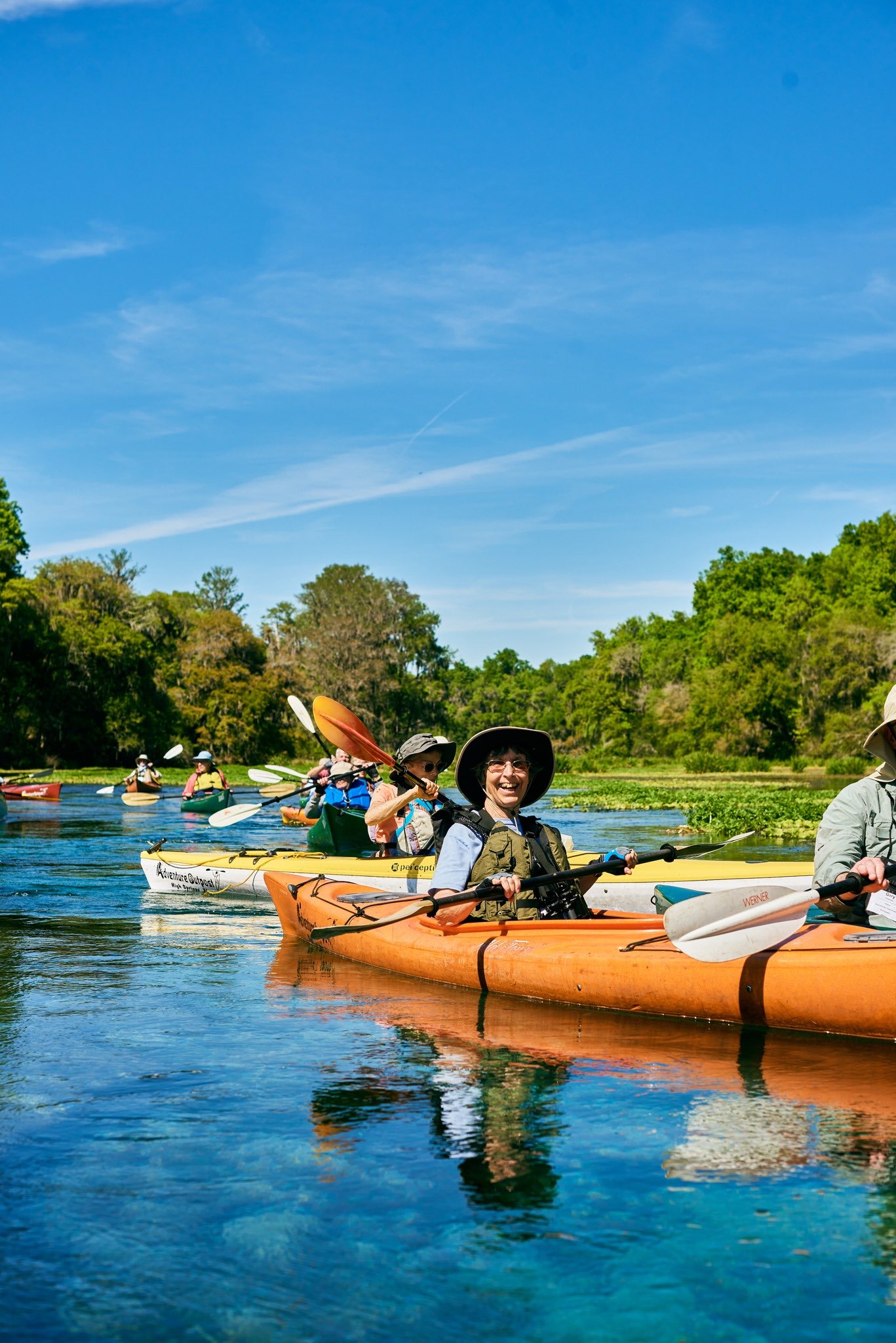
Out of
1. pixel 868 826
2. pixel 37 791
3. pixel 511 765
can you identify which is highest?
pixel 511 765

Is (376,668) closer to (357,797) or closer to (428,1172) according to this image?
(357,797)

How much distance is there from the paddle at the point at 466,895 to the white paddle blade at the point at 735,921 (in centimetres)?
76

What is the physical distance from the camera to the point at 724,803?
69.7 feet

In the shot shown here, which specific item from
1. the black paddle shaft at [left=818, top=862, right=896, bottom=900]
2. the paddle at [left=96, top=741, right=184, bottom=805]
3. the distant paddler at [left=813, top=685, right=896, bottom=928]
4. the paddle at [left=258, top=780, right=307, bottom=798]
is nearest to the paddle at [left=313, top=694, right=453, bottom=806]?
the distant paddler at [left=813, top=685, right=896, bottom=928]

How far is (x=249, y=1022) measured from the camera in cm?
603

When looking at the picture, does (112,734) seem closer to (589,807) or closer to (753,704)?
(589,807)

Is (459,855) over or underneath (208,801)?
over

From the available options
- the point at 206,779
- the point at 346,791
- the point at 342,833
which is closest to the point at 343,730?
the point at 342,833

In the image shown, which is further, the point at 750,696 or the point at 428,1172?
the point at 750,696

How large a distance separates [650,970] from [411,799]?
9.20 ft

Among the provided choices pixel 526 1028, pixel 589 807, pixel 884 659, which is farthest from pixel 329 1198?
pixel 884 659

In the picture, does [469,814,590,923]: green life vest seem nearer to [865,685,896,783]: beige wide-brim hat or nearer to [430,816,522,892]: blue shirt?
[430,816,522,892]: blue shirt

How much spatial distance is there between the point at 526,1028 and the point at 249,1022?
4.45 ft

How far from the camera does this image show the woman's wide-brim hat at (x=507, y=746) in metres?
6.06
